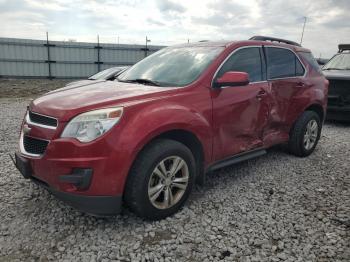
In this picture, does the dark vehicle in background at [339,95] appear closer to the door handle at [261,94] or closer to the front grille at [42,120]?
the door handle at [261,94]

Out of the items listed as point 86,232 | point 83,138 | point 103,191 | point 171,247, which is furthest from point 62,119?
point 171,247

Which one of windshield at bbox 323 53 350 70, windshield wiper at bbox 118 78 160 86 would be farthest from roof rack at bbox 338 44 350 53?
windshield wiper at bbox 118 78 160 86

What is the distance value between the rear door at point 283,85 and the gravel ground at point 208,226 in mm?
814

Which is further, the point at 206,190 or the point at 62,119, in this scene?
the point at 206,190

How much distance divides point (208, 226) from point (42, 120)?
71.9 inches

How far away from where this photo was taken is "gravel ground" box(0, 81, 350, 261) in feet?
8.75

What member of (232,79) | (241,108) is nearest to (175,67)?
(232,79)

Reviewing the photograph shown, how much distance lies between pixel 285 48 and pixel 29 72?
1563 cm

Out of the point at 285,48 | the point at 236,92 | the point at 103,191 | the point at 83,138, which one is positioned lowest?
the point at 103,191

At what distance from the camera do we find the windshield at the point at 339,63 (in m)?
8.57

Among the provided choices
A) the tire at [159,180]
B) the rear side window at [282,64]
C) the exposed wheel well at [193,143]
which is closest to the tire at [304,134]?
the rear side window at [282,64]

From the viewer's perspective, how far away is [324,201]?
12.2 feet

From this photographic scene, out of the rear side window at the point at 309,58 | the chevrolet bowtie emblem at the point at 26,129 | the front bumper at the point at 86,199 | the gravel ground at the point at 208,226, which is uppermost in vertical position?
the rear side window at the point at 309,58

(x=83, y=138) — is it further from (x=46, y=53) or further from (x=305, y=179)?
(x=46, y=53)
